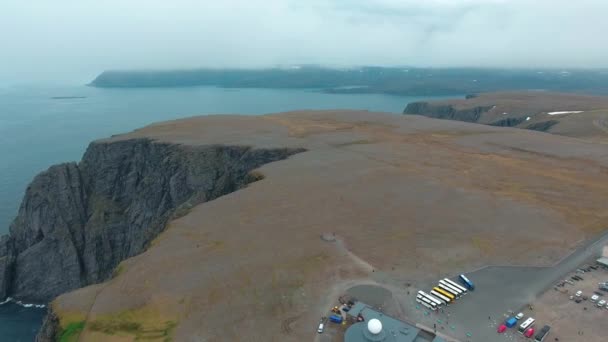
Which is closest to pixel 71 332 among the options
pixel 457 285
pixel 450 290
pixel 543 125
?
pixel 450 290

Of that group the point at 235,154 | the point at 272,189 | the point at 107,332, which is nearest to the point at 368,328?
the point at 107,332

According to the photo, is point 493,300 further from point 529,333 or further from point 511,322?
point 529,333

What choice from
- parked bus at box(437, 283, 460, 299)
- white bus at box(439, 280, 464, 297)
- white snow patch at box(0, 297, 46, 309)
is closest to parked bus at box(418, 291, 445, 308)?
parked bus at box(437, 283, 460, 299)

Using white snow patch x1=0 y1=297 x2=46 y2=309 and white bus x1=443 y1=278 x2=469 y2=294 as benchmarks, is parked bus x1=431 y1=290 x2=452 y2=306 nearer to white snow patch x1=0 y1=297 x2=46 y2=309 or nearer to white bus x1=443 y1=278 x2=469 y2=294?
white bus x1=443 y1=278 x2=469 y2=294

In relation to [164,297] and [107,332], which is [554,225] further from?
[107,332]

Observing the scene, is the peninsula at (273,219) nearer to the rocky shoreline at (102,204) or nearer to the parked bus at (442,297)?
the rocky shoreline at (102,204)
